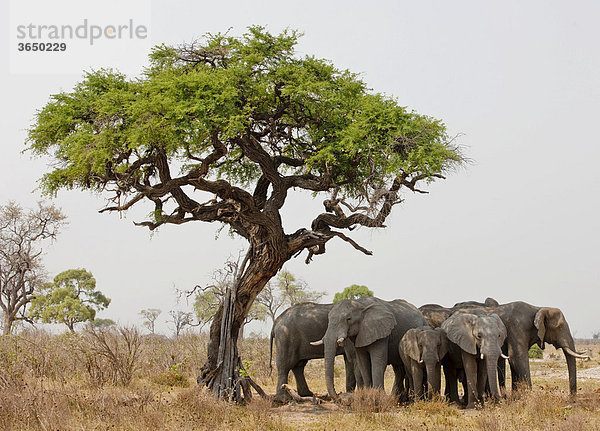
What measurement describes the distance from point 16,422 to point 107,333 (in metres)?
10.8

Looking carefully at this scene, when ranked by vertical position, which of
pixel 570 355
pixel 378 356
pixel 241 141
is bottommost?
pixel 570 355

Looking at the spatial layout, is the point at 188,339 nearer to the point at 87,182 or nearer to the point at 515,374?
the point at 87,182

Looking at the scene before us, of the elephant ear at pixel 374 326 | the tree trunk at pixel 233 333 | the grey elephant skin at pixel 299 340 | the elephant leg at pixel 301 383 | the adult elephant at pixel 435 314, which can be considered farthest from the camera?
the adult elephant at pixel 435 314

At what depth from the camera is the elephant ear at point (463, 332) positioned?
14547 millimetres

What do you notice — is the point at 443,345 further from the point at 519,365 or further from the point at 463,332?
the point at 519,365

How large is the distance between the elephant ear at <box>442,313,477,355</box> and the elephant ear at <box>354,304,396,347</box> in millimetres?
1544

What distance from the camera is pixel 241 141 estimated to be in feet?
54.7

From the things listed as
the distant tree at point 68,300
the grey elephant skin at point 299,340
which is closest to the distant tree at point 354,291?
the distant tree at point 68,300

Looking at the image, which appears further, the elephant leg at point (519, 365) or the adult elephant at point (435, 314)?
the adult elephant at point (435, 314)

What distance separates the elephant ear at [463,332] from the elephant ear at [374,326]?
1544 mm

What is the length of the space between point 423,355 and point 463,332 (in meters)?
1.12

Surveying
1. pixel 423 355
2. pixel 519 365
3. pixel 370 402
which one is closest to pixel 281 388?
pixel 370 402

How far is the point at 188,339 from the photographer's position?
2788cm

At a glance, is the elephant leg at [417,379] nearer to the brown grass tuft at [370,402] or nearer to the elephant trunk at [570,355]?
the brown grass tuft at [370,402]
